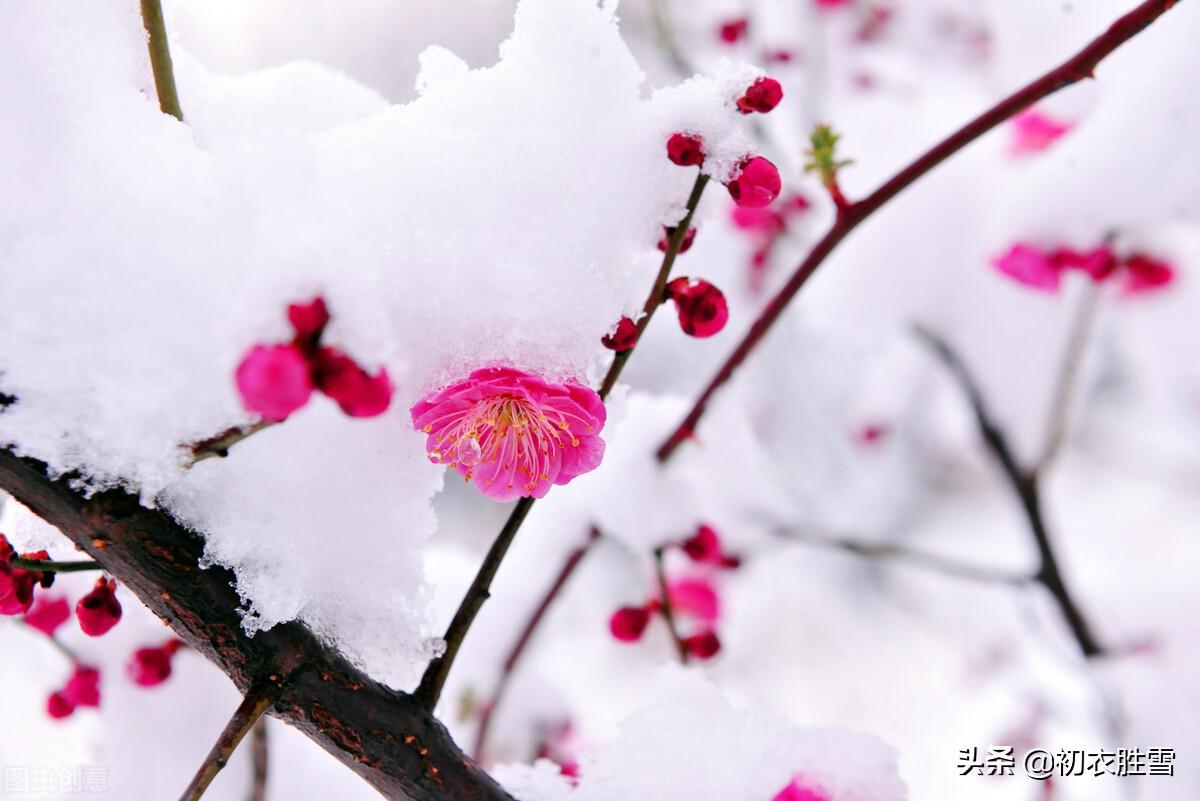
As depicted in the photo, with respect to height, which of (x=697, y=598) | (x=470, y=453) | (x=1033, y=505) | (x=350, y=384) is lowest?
(x=350, y=384)

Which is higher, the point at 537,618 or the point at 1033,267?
the point at 1033,267

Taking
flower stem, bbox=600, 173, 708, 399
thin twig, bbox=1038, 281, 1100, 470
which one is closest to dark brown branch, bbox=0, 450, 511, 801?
flower stem, bbox=600, 173, 708, 399

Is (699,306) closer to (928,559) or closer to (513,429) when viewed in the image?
(513,429)

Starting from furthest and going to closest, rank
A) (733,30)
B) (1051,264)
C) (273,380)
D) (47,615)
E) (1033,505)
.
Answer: (733,30) → (1033,505) → (1051,264) → (47,615) → (273,380)

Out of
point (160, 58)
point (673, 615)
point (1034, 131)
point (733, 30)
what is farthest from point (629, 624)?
point (733, 30)

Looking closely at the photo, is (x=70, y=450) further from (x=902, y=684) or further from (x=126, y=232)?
(x=902, y=684)

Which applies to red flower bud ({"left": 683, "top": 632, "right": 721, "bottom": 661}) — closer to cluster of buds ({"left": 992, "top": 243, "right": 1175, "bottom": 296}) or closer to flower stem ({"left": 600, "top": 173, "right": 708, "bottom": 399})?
flower stem ({"left": 600, "top": 173, "right": 708, "bottom": 399})
